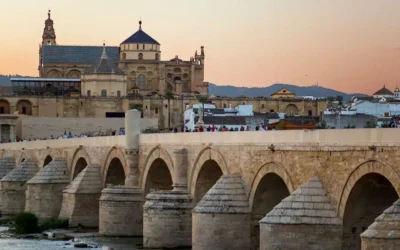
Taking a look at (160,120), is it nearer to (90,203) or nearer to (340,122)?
(340,122)

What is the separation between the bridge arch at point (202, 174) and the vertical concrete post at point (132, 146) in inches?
272

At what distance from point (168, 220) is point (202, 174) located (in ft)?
6.41

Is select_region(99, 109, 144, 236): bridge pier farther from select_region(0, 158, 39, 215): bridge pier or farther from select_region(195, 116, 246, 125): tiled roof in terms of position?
select_region(195, 116, 246, 125): tiled roof

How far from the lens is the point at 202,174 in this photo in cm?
3594

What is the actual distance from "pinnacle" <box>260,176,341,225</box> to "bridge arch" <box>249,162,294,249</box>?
343cm

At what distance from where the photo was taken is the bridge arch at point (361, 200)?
25.4 m

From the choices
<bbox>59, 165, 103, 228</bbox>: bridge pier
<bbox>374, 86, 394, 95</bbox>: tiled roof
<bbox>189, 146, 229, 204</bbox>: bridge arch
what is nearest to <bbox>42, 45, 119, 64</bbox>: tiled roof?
<bbox>374, 86, 394, 95</bbox>: tiled roof

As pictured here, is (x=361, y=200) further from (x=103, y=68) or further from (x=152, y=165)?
(x=103, y=68)

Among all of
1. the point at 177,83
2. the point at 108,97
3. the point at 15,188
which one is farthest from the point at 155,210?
the point at 177,83

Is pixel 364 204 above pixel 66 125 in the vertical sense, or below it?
below

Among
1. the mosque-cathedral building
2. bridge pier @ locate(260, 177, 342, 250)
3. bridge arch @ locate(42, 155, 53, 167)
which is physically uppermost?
the mosque-cathedral building

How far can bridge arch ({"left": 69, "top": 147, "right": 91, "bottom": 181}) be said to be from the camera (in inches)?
2023

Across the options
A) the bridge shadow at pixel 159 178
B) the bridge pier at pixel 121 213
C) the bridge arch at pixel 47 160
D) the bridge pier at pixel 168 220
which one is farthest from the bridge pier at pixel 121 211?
the bridge arch at pixel 47 160

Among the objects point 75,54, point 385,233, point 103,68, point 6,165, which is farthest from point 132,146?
point 75,54
